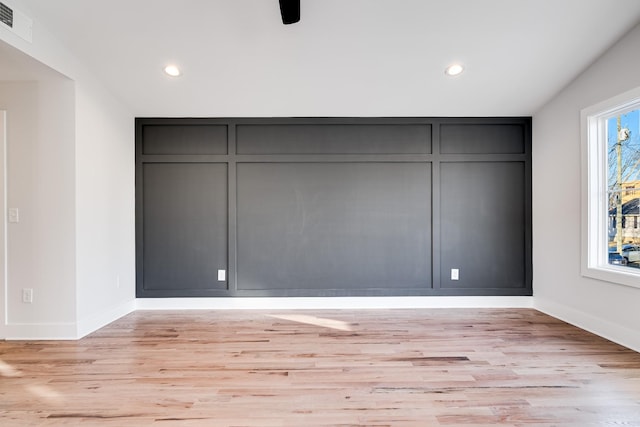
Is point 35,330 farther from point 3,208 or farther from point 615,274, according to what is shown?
point 615,274

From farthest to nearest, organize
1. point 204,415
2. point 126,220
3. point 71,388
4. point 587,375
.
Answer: point 126,220
point 587,375
point 71,388
point 204,415

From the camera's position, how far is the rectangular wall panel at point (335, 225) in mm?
3906

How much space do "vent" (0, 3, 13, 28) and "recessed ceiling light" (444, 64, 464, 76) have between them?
336cm

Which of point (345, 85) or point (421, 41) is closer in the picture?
point (421, 41)

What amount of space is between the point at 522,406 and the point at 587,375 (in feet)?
2.45

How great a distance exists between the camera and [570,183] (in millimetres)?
3361

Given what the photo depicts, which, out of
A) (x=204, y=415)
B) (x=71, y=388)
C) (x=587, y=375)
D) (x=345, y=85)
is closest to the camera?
(x=204, y=415)

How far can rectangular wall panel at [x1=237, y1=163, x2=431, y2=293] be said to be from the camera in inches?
154

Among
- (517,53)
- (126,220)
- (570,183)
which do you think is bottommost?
(126,220)

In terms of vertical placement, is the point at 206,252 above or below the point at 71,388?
above

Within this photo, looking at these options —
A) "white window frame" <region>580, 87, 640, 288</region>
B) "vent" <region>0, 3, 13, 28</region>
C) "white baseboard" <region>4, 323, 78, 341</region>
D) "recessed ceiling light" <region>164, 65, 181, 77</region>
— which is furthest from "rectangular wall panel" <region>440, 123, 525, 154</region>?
"white baseboard" <region>4, 323, 78, 341</region>

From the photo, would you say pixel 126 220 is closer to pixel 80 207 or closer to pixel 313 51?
pixel 80 207

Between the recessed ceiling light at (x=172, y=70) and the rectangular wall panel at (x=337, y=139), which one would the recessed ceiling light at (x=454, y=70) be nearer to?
the rectangular wall panel at (x=337, y=139)

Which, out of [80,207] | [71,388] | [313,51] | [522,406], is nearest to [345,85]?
[313,51]
